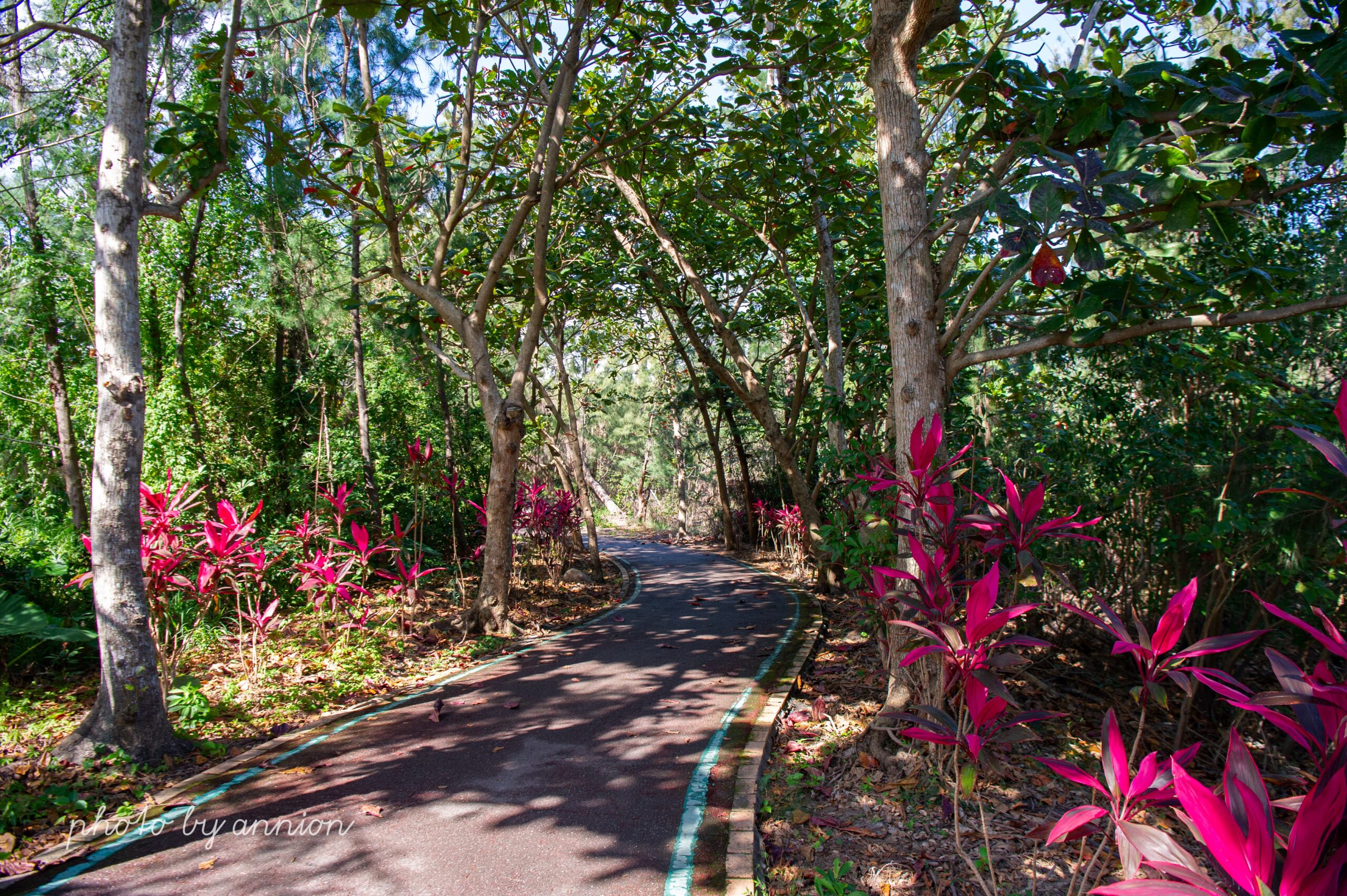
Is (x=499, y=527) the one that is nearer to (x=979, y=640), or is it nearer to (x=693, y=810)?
(x=693, y=810)

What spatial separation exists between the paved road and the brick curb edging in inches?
11.5

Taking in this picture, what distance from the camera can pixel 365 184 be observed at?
20.9 feet

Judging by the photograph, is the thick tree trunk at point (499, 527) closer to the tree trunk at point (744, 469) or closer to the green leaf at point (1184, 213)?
the green leaf at point (1184, 213)

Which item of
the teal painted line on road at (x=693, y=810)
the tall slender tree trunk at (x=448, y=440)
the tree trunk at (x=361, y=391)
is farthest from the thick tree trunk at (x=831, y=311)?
the tree trunk at (x=361, y=391)

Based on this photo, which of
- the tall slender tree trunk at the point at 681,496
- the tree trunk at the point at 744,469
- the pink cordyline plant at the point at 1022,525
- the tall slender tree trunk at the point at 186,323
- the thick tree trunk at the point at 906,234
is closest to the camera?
the pink cordyline plant at the point at 1022,525

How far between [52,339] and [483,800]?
8227mm

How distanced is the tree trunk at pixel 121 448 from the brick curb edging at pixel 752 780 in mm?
3388

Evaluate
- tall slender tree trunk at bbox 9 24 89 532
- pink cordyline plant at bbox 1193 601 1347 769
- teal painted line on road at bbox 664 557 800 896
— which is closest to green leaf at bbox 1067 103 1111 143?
pink cordyline plant at bbox 1193 601 1347 769

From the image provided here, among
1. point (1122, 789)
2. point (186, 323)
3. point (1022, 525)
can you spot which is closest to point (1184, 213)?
point (1022, 525)

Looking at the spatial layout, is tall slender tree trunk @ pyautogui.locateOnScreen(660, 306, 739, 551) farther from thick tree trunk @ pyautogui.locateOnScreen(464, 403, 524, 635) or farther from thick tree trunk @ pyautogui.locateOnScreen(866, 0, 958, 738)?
thick tree trunk @ pyautogui.locateOnScreen(866, 0, 958, 738)

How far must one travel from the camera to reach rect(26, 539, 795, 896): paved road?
3.01 m

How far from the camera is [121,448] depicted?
4047 millimetres

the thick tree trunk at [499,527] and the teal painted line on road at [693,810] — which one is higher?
the thick tree trunk at [499,527]

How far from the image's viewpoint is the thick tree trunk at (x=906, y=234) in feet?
13.6
